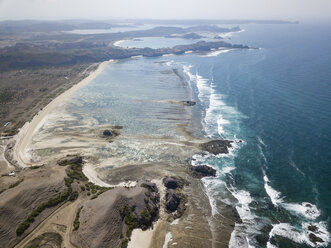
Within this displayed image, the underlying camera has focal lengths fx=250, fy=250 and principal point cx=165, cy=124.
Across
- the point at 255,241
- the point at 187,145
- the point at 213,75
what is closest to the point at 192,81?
the point at 213,75

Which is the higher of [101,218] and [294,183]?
[101,218]

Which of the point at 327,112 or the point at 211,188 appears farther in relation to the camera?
the point at 327,112

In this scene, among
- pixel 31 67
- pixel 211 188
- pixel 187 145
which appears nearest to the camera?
pixel 211 188

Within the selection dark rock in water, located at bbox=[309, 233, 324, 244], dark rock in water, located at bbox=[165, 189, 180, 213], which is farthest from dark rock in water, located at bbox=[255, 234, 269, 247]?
dark rock in water, located at bbox=[165, 189, 180, 213]

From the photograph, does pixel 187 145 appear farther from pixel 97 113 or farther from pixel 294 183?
pixel 97 113

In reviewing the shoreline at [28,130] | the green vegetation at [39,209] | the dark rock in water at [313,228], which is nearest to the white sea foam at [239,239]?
the dark rock in water at [313,228]

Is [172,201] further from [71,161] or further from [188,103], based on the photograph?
[188,103]
